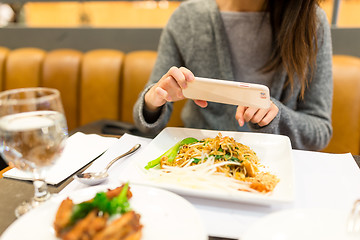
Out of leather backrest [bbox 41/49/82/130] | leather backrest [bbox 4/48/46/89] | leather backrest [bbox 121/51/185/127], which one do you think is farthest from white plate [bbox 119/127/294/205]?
leather backrest [bbox 4/48/46/89]

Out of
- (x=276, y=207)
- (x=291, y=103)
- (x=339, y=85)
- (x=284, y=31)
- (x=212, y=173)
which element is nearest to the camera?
(x=276, y=207)

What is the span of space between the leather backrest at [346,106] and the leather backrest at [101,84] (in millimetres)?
1456

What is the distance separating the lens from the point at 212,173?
2.60 ft

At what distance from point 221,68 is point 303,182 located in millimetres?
823

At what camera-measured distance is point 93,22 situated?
2941 mm

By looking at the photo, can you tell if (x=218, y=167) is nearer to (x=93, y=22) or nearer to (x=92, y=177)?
(x=92, y=177)

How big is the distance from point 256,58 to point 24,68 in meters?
1.85

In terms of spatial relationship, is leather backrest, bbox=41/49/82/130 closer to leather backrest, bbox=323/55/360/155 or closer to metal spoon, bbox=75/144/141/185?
metal spoon, bbox=75/144/141/185

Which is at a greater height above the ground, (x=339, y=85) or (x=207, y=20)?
(x=207, y=20)

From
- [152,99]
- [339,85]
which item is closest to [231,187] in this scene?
[152,99]

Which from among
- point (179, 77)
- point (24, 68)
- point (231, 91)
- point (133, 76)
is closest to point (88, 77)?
point (133, 76)

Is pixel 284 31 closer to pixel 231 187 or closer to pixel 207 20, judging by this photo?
pixel 207 20

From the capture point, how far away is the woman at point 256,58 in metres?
1.31

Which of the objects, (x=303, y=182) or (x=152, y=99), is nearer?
(x=303, y=182)
